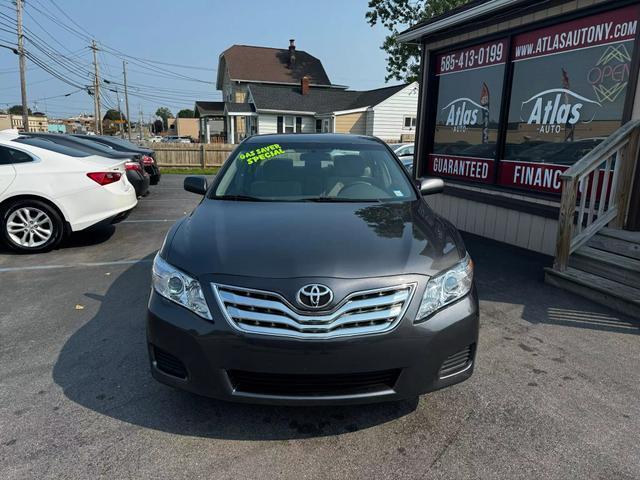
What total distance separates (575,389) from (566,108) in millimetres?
4529

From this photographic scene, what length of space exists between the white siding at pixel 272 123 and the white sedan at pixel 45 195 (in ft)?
82.3

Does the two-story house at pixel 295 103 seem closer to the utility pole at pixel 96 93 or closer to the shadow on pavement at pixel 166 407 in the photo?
the utility pole at pixel 96 93

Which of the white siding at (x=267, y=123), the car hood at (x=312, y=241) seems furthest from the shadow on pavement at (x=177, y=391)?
the white siding at (x=267, y=123)

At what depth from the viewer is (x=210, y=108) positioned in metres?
37.4

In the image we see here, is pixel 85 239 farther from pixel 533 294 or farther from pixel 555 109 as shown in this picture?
pixel 555 109

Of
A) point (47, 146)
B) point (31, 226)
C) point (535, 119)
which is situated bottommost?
point (31, 226)

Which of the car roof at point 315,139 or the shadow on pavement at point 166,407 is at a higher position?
the car roof at point 315,139

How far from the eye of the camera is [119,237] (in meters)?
7.24

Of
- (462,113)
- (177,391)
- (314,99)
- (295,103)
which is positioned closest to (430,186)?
(177,391)

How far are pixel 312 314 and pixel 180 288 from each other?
0.73 m

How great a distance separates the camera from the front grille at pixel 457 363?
2354mm

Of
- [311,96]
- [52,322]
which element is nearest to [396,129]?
[311,96]

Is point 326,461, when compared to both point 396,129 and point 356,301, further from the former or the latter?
point 396,129

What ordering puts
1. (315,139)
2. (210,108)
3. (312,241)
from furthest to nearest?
(210,108)
(315,139)
(312,241)
